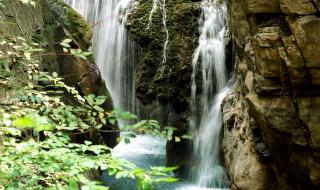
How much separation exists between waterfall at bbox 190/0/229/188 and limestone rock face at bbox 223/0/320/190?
374 centimetres

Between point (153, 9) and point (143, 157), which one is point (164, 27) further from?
point (143, 157)

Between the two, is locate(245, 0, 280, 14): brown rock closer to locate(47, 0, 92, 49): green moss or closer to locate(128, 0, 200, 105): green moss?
locate(47, 0, 92, 49): green moss

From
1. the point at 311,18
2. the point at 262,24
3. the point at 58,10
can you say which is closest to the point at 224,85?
the point at 58,10

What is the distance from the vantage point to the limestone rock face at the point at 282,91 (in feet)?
15.7

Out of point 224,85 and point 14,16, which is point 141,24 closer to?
point 224,85

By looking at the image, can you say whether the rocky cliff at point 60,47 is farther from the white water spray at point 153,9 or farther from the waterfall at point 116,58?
the waterfall at point 116,58

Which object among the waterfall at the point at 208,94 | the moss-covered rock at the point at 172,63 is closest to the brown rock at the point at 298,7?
the waterfall at the point at 208,94

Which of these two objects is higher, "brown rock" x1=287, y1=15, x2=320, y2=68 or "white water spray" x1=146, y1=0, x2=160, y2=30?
"white water spray" x1=146, y1=0, x2=160, y2=30

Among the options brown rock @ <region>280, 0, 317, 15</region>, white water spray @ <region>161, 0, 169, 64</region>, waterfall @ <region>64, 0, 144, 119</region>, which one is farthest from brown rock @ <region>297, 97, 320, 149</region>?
waterfall @ <region>64, 0, 144, 119</region>

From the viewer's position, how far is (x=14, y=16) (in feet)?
18.0

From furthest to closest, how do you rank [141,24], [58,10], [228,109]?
1. [141,24]
2. [58,10]
3. [228,109]

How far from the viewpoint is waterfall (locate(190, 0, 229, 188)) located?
412 inches

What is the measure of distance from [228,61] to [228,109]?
9.49ft

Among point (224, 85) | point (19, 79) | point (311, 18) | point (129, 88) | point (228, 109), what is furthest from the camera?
point (129, 88)
